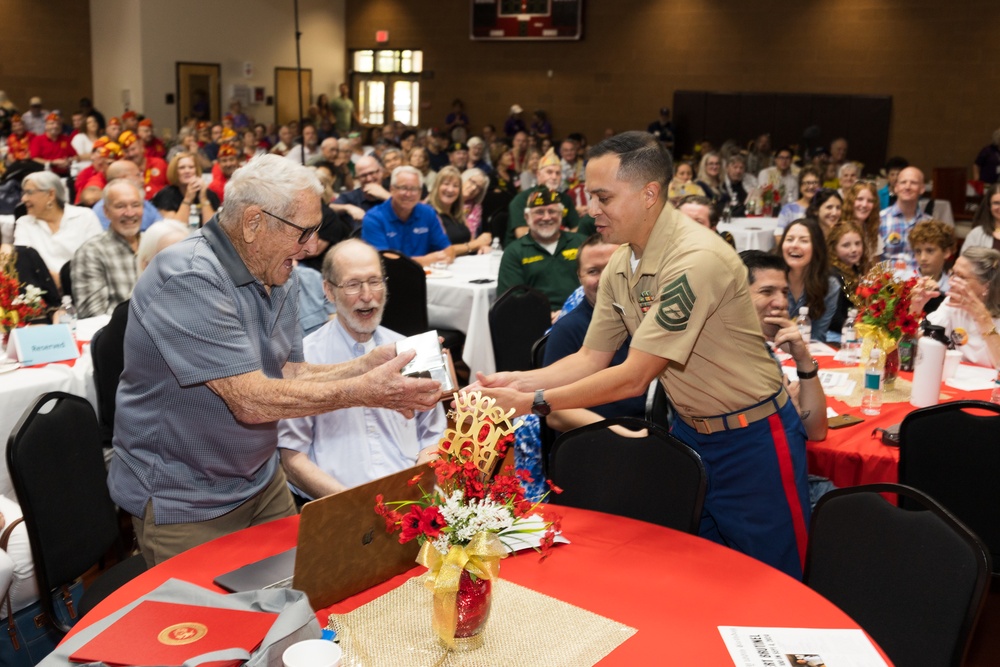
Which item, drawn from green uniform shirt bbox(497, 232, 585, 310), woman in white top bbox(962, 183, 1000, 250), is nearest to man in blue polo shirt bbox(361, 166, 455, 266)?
green uniform shirt bbox(497, 232, 585, 310)

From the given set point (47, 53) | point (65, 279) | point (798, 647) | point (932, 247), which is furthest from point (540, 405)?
point (47, 53)

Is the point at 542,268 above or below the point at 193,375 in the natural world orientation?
below

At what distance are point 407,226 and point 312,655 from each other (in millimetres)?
5471

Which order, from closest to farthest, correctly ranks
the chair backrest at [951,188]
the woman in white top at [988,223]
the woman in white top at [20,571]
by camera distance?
the woman in white top at [20,571] < the woman in white top at [988,223] < the chair backrest at [951,188]

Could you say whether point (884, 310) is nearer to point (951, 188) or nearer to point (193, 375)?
point (193, 375)

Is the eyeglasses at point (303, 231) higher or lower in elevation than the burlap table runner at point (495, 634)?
higher

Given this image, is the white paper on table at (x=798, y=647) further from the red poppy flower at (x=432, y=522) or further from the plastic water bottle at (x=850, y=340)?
the plastic water bottle at (x=850, y=340)

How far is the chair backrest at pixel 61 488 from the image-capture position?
243 centimetres

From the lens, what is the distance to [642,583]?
208 centimetres

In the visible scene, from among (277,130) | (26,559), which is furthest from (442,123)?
(26,559)

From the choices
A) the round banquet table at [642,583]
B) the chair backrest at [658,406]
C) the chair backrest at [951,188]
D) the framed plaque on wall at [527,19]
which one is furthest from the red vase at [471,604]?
the framed plaque on wall at [527,19]

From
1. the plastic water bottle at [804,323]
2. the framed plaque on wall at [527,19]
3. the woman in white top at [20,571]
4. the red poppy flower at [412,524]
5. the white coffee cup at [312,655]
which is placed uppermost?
the framed plaque on wall at [527,19]

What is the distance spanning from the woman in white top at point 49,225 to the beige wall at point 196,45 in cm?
1236

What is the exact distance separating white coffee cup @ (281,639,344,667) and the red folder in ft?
0.27
